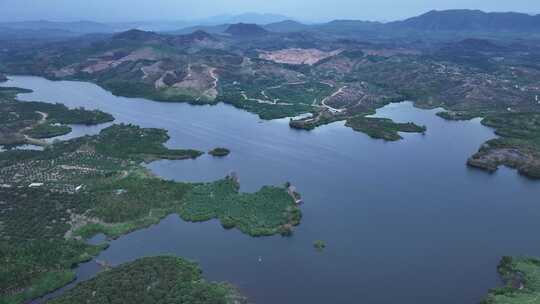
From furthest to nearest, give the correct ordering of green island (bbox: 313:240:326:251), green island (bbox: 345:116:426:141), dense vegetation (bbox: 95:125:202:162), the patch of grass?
green island (bbox: 345:116:426:141) < the patch of grass < dense vegetation (bbox: 95:125:202:162) < green island (bbox: 313:240:326:251)

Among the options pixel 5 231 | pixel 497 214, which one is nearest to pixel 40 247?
pixel 5 231

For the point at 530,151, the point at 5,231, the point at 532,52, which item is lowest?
the point at 5,231

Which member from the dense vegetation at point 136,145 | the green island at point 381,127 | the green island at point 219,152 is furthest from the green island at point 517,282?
the dense vegetation at point 136,145

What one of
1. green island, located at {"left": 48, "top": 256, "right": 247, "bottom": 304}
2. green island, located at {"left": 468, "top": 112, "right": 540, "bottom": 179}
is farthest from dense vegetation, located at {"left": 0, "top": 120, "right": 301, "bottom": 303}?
green island, located at {"left": 468, "top": 112, "right": 540, "bottom": 179}

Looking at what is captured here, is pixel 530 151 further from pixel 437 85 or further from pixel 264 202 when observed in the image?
pixel 437 85

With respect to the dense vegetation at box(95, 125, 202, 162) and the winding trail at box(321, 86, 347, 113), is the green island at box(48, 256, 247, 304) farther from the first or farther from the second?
the winding trail at box(321, 86, 347, 113)

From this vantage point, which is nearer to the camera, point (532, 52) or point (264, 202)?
point (264, 202)
